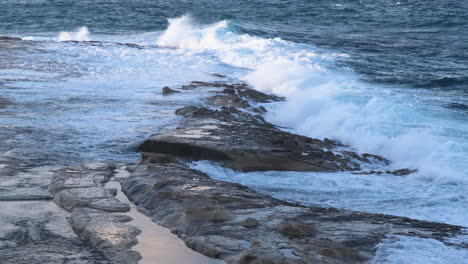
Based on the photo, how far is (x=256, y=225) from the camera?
521 centimetres

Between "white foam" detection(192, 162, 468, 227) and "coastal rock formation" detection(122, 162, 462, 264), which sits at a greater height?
"coastal rock formation" detection(122, 162, 462, 264)

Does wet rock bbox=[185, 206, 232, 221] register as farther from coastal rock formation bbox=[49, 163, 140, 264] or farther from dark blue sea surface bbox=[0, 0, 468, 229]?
dark blue sea surface bbox=[0, 0, 468, 229]

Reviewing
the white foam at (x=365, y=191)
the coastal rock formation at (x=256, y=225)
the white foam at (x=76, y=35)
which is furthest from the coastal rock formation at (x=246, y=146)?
the white foam at (x=76, y=35)

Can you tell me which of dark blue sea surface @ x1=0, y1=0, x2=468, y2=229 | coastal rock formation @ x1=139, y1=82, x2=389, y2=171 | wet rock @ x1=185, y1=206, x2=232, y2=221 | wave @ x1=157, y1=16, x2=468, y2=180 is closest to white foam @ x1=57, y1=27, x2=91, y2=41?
dark blue sea surface @ x1=0, y1=0, x2=468, y2=229

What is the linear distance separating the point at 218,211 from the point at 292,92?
9.05 meters

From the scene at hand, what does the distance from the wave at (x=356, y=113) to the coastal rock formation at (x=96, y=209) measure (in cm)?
388

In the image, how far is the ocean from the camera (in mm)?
7602

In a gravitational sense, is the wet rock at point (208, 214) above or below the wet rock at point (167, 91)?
above

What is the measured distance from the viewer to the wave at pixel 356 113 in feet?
31.1

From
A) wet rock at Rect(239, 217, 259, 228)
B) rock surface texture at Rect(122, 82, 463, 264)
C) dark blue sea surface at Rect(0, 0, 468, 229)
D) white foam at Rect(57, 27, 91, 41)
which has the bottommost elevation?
white foam at Rect(57, 27, 91, 41)

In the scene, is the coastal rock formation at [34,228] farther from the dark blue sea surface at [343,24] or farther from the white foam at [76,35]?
the white foam at [76,35]

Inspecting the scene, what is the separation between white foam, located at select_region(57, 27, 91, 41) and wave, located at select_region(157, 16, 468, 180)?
10.1 metres

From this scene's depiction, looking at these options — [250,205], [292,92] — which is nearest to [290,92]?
[292,92]

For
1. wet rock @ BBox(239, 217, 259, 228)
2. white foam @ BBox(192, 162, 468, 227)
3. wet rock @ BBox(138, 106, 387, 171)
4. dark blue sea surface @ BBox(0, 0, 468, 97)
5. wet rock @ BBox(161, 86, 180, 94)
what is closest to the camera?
wet rock @ BBox(239, 217, 259, 228)
